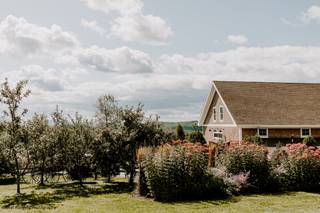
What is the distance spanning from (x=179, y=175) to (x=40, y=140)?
708 centimetres

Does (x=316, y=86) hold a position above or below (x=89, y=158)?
above

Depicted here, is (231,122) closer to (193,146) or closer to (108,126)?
(108,126)

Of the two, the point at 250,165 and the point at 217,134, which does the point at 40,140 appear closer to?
the point at 250,165

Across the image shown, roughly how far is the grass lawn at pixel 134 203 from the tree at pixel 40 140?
8.47 feet

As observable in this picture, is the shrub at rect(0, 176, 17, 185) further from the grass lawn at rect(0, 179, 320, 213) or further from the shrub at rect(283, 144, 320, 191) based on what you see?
the shrub at rect(283, 144, 320, 191)

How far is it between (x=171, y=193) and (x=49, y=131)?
7229 mm

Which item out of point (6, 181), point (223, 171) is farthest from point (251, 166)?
point (6, 181)

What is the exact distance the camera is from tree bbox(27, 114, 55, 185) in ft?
58.4

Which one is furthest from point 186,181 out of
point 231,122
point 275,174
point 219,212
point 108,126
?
point 231,122

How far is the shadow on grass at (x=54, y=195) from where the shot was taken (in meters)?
Result: 13.8

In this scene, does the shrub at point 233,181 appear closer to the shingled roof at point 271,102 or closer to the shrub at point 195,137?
the shingled roof at point 271,102

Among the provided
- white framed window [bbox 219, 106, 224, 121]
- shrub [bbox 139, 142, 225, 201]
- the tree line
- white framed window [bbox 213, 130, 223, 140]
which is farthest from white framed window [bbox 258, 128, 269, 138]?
shrub [bbox 139, 142, 225, 201]

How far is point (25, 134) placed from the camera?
17250 mm

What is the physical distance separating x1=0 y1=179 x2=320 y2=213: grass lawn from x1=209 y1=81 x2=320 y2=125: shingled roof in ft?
67.8
